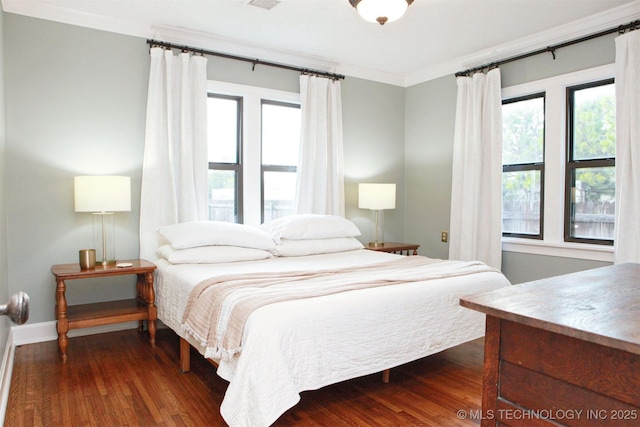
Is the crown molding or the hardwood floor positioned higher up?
the crown molding

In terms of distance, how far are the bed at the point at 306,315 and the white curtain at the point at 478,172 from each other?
A: 1.17m

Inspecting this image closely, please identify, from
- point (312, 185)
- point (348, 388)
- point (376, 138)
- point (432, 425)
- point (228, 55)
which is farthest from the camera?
point (376, 138)

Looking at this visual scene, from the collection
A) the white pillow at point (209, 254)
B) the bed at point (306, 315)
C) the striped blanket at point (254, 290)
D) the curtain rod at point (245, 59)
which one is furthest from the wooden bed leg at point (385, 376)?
the curtain rod at point (245, 59)

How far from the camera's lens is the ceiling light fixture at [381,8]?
2.73 m

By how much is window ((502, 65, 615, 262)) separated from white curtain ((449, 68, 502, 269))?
18 centimetres

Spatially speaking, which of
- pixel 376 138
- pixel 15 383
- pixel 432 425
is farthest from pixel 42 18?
pixel 432 425

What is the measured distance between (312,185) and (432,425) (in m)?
2.72

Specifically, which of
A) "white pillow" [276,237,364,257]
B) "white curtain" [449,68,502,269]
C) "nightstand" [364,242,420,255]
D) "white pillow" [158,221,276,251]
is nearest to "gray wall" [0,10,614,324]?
"white curtain" [449,68,502,269]

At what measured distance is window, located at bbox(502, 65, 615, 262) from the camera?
11.6 feet

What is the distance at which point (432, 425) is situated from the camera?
6.89ft

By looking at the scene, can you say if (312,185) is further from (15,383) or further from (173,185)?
(15,383)

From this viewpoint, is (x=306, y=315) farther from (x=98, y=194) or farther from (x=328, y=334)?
(x=98, y=194)

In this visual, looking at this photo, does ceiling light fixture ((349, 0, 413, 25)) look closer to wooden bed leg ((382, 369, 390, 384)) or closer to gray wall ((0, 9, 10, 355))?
wooden bed leg ((382, 369, 390, 384))

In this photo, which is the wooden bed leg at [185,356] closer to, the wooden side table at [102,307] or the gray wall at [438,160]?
the wooden side table at [102,307]
